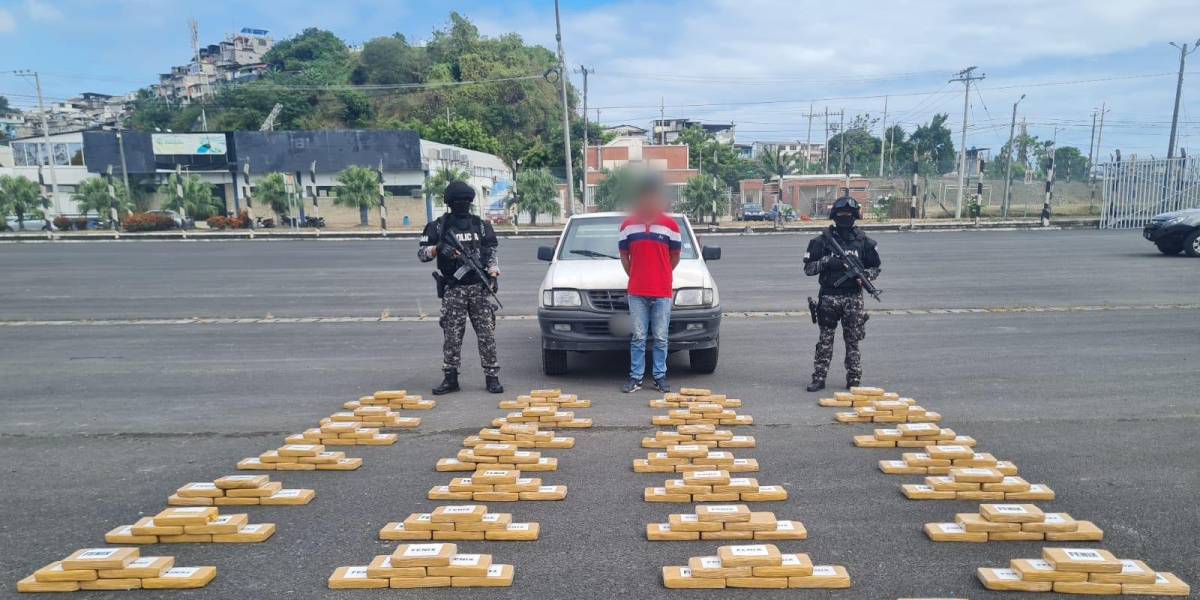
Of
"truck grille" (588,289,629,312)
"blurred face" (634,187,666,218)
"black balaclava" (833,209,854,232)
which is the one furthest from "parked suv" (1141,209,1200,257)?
"truck grille" (588,289,629,312)

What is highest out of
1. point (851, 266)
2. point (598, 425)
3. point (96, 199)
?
point (96, 199)

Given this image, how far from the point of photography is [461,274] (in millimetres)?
6621

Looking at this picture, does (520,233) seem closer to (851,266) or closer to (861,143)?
(851,266)

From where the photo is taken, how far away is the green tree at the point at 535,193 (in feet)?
122

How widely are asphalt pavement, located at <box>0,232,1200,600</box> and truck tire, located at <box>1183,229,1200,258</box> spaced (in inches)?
173

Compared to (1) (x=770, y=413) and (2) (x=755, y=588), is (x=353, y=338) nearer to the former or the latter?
(1) (x=770, y=413)

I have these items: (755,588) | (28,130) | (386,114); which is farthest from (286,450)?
(28,130)

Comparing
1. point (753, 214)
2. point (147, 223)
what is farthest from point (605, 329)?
point (147, 223)

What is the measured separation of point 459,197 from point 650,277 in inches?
73.2

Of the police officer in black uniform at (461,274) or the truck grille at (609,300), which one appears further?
the truck grille at (609,300)

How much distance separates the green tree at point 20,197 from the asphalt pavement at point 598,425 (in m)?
31.0

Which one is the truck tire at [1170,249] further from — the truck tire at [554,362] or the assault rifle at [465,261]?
the assault rifle at [465,261]

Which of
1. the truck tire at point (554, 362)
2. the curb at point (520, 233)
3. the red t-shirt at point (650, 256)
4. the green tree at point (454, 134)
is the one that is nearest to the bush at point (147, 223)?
the curb at point (520, 233)

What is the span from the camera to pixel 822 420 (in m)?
5.91
